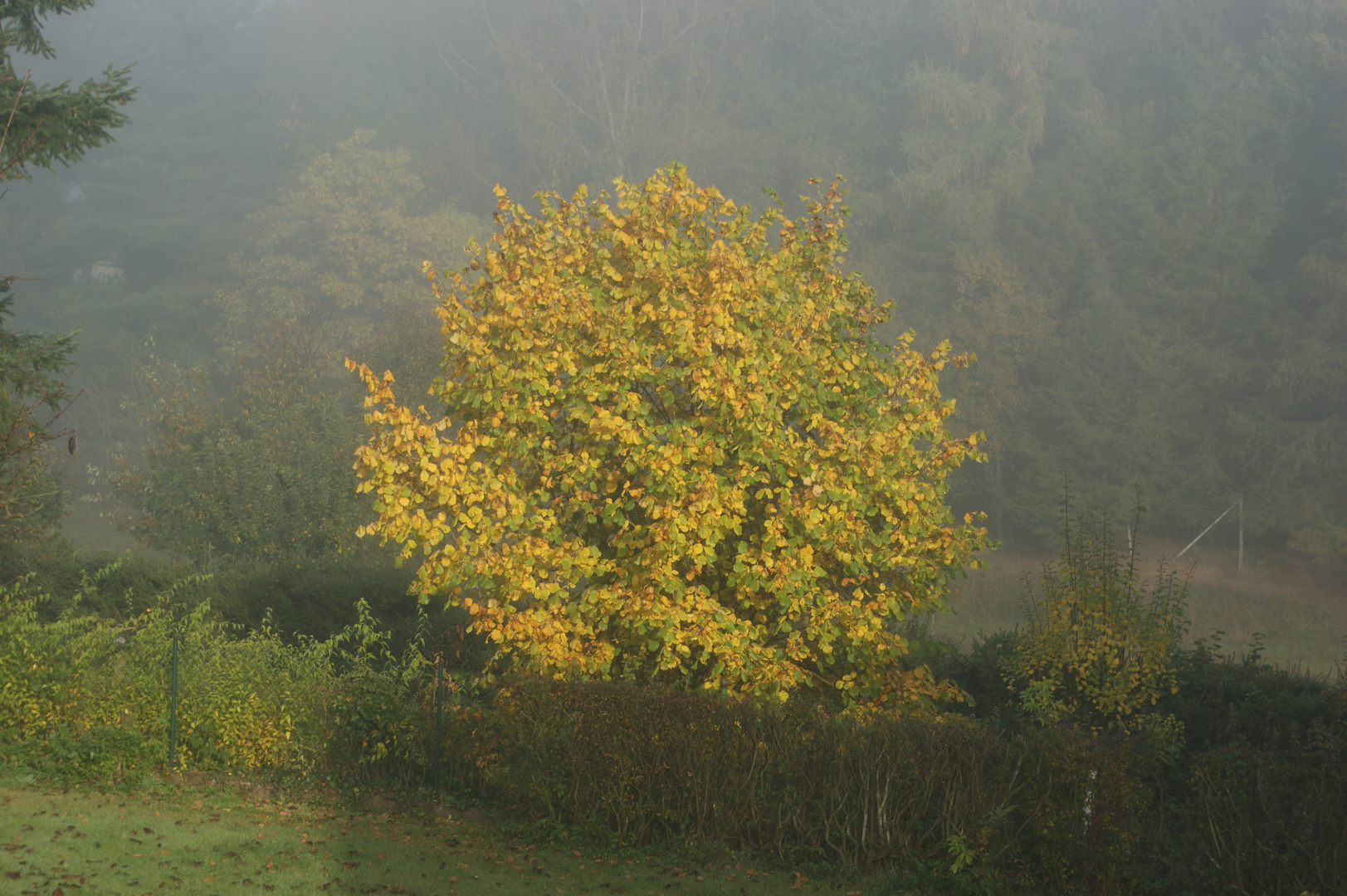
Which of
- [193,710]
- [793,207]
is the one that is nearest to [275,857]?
[193,710]

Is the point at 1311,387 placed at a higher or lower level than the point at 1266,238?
lower

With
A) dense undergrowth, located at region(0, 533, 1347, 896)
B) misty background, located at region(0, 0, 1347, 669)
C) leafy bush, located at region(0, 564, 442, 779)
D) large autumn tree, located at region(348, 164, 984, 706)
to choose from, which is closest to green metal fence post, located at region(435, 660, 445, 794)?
dense undergrowth, located at region(0, 533, 1347, 896)

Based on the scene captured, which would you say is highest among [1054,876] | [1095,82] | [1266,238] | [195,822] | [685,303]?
[1095,82]

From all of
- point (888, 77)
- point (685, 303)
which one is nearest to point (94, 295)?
point (888, 77)

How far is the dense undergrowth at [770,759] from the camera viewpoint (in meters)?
6.72

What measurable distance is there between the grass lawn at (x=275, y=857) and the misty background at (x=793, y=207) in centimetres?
1038

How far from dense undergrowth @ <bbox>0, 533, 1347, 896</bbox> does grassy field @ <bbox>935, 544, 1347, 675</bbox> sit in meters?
17.0

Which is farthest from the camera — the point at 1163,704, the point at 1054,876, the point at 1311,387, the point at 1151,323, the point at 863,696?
the point at 1151,323

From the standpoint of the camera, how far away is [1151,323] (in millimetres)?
39781

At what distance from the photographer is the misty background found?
31.2m

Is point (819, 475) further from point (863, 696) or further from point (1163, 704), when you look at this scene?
point (1163, 704)

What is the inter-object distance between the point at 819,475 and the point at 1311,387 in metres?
33.2

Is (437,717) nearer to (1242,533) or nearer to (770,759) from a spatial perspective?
(770,759)

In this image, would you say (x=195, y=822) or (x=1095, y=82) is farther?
(x=1095, y=82)
